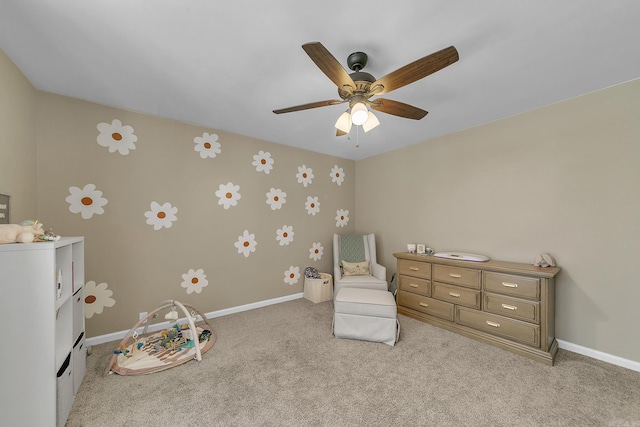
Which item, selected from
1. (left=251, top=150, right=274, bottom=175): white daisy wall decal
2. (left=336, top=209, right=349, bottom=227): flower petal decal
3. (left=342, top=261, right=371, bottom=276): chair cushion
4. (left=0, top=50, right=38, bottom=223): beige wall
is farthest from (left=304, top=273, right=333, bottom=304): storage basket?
(left=0, top=50, right=38, bottom=223): beige wall

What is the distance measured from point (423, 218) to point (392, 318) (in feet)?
5.54

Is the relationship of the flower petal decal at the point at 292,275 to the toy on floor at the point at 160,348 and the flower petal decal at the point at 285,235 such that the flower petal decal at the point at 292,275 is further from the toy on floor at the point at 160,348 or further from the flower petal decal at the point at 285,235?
the toy on floor at the point at 160,348

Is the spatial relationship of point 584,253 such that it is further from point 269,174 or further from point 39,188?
point 39,188

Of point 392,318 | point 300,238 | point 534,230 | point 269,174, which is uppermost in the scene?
point 269,174

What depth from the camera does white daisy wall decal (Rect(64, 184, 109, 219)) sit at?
234 cm

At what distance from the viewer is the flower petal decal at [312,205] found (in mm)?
3965

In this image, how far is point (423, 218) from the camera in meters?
3.54

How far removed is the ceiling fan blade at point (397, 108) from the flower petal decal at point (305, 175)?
6.98 feet

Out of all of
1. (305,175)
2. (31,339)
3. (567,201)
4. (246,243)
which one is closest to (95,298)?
(31,339)

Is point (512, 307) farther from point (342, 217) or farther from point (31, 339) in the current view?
point (31, 339)

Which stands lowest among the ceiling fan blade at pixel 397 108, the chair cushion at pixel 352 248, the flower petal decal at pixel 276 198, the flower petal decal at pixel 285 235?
the chair cushion at pixel 352 248

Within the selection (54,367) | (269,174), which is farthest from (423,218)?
(54,367)

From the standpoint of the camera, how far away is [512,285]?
7.59ft

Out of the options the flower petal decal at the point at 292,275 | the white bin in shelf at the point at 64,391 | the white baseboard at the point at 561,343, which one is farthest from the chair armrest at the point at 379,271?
the white bin in shelf at the point at 64,391
